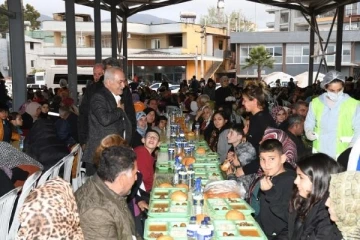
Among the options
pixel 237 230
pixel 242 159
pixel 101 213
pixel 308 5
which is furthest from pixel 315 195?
pixel 308 5

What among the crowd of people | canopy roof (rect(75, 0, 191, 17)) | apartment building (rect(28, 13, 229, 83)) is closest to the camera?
the crowd of people

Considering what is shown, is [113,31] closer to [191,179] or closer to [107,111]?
[107,111]

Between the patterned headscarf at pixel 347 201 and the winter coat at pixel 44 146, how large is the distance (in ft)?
11.1

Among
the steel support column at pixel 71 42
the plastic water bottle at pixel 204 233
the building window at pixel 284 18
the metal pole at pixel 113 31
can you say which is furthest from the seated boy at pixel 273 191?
the building window at pixel 284 18

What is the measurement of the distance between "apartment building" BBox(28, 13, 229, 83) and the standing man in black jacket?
27421mm

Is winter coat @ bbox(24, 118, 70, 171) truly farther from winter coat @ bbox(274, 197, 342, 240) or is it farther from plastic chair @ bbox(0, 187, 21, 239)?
winter coat @ bbox(274, 197, 342, 240)

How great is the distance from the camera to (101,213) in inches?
87.0

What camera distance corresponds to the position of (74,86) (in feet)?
33.4

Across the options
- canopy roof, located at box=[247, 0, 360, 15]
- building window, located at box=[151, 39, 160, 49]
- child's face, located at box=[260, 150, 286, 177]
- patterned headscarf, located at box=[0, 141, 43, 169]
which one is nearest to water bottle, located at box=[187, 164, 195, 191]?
child's face, located at box=[260, 150, 286, 177]

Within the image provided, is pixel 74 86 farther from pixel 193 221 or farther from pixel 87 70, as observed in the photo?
pixel 87 70

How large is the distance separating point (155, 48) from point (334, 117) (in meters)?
32.6

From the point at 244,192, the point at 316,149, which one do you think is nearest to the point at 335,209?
the point at 244,192

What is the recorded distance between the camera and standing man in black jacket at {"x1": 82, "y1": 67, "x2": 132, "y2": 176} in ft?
12.2

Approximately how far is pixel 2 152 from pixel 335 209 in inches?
117
